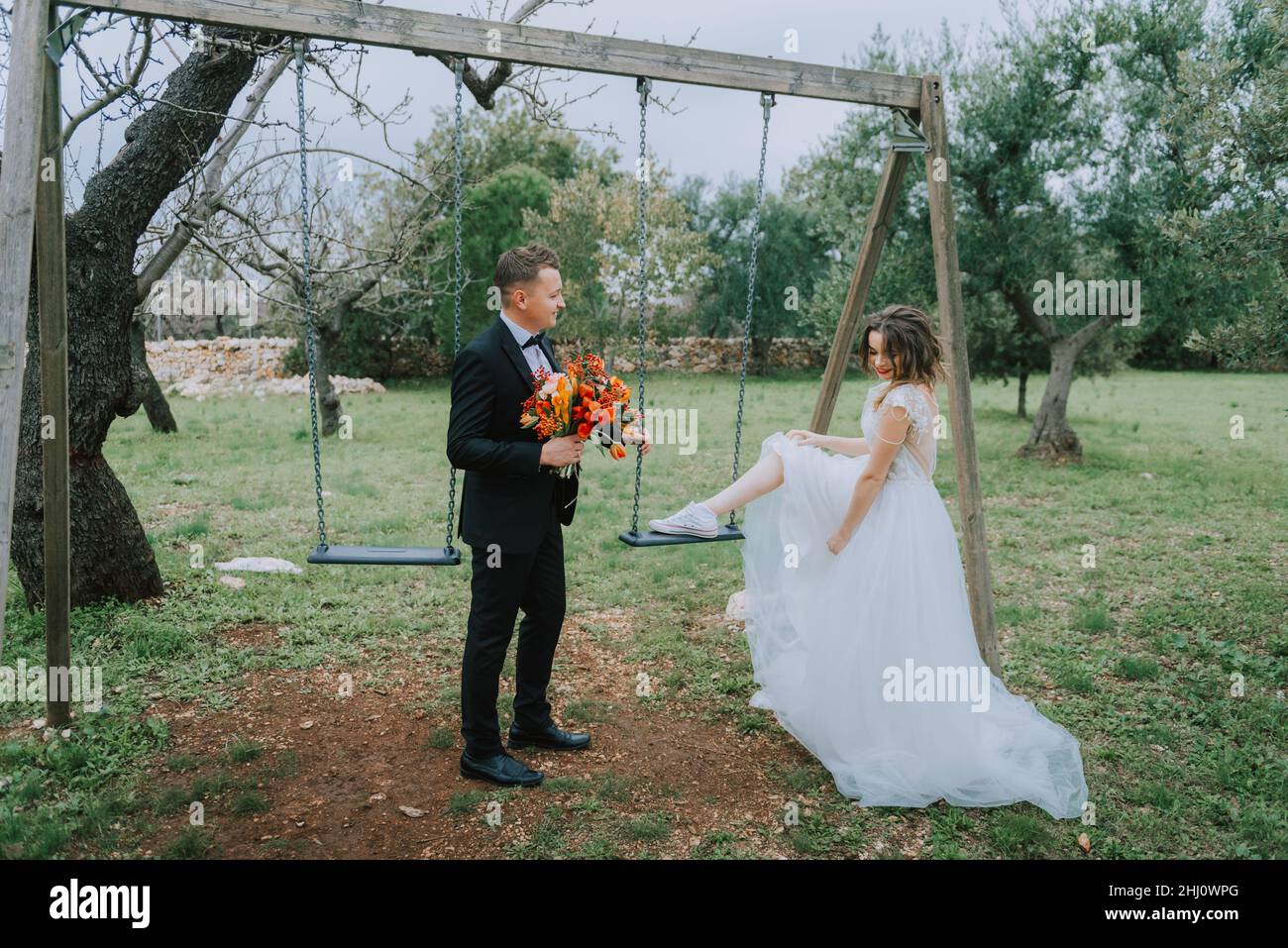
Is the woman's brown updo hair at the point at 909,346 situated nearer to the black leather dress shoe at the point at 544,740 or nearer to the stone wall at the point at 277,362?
the black leather dress shoe at the point at 544,740

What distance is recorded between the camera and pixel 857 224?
13.7m

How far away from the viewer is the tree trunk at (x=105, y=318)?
19.5 ft

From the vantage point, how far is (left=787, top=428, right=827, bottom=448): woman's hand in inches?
196

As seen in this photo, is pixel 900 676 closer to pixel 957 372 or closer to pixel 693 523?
pixel 693 523

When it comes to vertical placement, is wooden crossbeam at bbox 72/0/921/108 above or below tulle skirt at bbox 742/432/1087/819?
above

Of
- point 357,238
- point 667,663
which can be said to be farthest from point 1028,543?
point 357,238

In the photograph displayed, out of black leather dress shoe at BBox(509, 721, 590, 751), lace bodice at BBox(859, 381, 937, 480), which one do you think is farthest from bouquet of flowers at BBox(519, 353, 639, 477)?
black leather dress shoe at BBox(509, 721, 590, 751)

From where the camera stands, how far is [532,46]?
438 centimetres

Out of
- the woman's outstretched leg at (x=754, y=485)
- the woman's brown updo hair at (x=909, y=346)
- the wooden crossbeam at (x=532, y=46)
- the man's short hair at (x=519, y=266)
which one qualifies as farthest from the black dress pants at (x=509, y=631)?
the wooden crossbeam at (x=532, y=46)

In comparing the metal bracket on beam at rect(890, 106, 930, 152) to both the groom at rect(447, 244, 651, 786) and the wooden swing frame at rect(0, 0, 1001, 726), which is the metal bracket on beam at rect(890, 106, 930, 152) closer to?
the wooden swing frame at rect(0, 0, 1001, 726)

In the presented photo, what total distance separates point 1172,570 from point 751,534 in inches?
203

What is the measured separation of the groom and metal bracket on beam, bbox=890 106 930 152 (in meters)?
2.24

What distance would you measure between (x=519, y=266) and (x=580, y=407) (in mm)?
677
